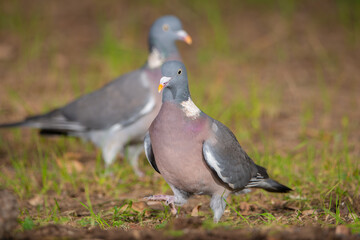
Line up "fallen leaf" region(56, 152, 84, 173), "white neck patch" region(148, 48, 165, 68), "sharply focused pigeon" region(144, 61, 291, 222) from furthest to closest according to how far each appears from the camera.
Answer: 1. "white neck patch" region(148, 48, 165, 68)
2. "fallen leaf" region(56, 152, 84, 173)
3. "sharply focused pigeon" region(144, 61, 291, 222)

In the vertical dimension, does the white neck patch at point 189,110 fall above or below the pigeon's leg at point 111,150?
above

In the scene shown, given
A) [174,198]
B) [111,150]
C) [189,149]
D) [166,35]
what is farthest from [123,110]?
[189,149]

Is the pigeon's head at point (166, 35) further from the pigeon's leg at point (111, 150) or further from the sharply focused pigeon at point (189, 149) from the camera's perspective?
the sharply focused pigeon at point (189, 149)

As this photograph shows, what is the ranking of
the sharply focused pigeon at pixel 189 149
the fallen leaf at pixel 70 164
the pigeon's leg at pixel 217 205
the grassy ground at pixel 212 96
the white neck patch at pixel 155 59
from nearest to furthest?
the sharply focused pigeon at pixel 189 149 → the pigeon's leg at pixel 217 205 → the grassy ground at pixel 212 96 → the fallen leaf at pixel 70 164 → the white neck patch at pixel 155 59

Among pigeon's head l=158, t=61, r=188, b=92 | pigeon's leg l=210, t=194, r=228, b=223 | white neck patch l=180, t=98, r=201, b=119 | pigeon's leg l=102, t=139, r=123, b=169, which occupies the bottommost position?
pigeon's leg l=210, t=194, r=228, b=223

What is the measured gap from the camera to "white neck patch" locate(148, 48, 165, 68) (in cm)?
511

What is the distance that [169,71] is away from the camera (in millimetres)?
3275

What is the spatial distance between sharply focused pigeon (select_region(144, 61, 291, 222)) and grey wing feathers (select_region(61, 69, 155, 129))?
1616 millimetres

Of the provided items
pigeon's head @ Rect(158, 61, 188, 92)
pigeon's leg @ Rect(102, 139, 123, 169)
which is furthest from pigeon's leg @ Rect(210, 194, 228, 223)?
pigeon's leg @ Rect(102, 139, 123, 169)

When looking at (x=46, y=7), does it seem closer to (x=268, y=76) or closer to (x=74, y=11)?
(x=74, y=11)

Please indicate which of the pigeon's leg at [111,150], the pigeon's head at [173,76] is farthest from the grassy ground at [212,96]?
the pigeon's head at [173,76]

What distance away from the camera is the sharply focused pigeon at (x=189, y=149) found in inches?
124

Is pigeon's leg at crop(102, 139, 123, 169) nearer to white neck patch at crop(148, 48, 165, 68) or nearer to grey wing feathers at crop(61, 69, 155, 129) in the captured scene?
grey wing feathers at crop(61, 69, 155, 129)

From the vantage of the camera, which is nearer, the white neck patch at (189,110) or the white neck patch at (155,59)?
the white neck patch at (189,110)
